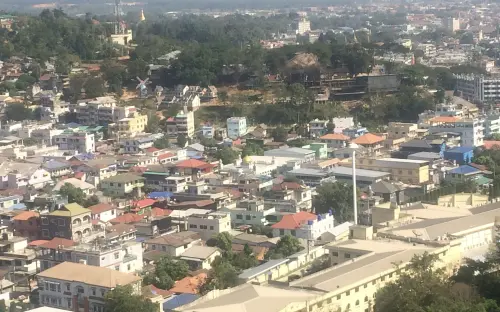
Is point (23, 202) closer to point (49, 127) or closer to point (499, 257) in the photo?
point (49, 127)

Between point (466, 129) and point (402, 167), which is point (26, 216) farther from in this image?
point (466, 129)

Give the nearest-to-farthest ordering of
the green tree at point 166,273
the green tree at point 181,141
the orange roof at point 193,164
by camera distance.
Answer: the green tree at point 166,273, the orange roof at point 193,164, the green tree at point 181,141

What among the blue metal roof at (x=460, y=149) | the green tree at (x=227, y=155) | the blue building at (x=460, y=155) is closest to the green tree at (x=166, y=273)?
the green tree at (x=227, y=155)

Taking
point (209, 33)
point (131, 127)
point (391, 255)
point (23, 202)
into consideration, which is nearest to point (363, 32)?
point (209, 33)

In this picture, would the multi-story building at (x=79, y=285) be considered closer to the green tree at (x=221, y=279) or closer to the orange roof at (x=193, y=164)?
the green tree at (x=221, y=279)

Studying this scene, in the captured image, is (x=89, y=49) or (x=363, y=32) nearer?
(x=89, y=49)

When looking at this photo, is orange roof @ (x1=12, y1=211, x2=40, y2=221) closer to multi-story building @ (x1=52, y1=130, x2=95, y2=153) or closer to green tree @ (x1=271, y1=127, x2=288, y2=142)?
multi-story building @ (x1=52, y1=130, x2=95, y2=153)

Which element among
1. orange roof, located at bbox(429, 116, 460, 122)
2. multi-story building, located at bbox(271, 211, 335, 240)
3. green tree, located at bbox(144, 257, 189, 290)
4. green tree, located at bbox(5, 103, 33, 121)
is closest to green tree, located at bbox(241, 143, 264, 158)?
orange roof, located at bbox(429, 116, 460, 122)

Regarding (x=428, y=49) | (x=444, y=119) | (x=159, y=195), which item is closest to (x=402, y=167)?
(x=444, y=119)
